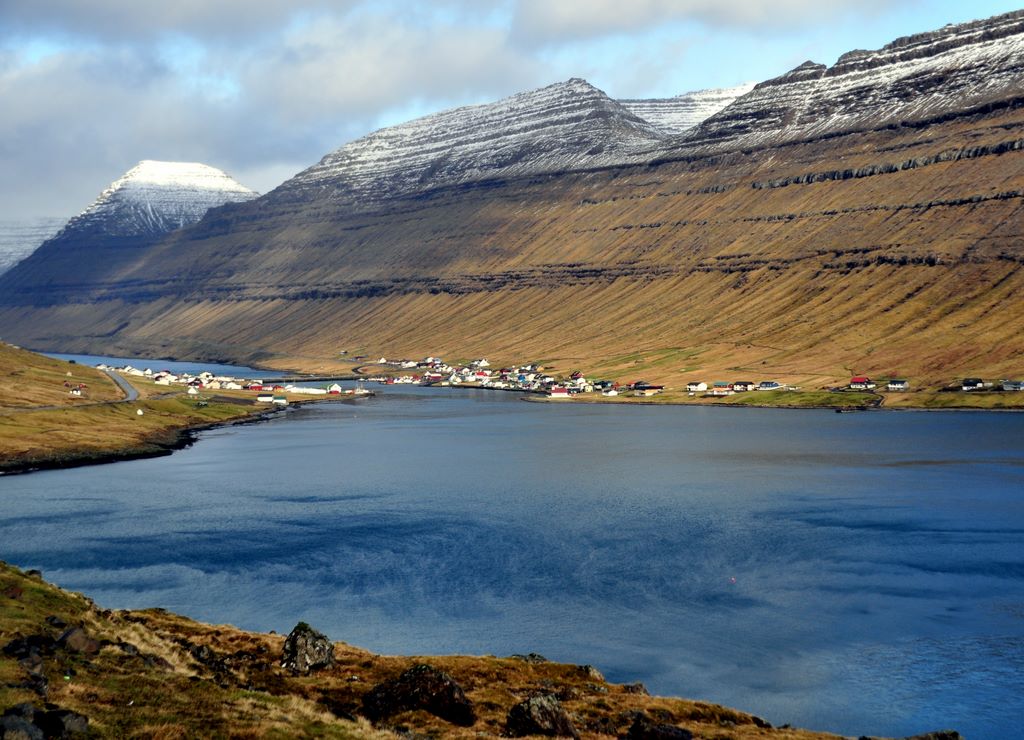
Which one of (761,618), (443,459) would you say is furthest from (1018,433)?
(761,618)

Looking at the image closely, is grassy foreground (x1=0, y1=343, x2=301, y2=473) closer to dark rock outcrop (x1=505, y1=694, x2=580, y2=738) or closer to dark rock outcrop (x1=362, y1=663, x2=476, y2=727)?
dark rock outcrop (x1=362, y1=663, x2=476, y2=727)

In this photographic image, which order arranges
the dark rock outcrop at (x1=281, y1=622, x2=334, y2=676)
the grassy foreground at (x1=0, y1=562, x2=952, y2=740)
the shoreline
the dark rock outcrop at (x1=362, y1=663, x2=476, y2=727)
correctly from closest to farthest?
the grassy foreground at (x1=0, y1=562, x2=952, y2=740) < the dark rock outcrop at (x1=362, y1=663, x2=476, y2=727) < the dark rock outcrop at (x1=281, y1=622, x2=334, y2=676) < the shoreline

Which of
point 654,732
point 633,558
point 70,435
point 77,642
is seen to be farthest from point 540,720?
point 70,435

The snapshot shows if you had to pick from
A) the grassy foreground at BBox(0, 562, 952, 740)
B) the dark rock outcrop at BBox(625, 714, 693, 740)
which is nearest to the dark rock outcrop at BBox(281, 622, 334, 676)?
the grassy foreground at BBox(0, 562, 952, 740)

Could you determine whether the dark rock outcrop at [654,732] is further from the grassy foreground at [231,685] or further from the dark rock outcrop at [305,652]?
the dark rock outcrop at [305,652]

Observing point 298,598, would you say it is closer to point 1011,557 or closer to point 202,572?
point 202,572

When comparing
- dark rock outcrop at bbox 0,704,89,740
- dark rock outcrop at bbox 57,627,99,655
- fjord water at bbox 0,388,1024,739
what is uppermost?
dark rock outcrop at bbox 0,704,89,740
